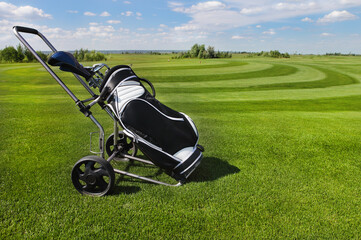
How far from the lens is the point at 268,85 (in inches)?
751

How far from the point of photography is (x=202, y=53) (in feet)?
207

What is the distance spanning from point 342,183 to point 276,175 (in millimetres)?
956

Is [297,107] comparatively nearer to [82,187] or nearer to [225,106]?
[225,106]

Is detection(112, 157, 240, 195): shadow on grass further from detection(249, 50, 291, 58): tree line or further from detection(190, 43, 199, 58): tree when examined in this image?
detection(190, 43, 199, 58): tree

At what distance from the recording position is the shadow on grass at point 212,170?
409cm

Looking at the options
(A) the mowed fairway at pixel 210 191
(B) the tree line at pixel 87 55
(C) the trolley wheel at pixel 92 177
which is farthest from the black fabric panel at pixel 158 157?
(B) the tree line at pixel 87 55

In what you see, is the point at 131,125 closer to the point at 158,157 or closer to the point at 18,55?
the point at 158,157

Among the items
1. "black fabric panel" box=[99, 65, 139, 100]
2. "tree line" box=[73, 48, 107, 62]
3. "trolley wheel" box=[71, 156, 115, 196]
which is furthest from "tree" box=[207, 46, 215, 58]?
"trolley wheel" box=[71, 156, 115, 196]

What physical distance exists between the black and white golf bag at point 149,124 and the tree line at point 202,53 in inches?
2365

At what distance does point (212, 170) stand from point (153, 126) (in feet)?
4.73

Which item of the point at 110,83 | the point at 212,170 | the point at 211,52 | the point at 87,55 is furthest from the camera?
the point at 211,52

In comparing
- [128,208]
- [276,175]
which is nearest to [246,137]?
[276,175]

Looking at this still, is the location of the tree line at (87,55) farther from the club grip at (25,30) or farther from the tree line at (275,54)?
the club grip at (25,30)

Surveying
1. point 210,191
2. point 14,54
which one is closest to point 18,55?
point 14,54
